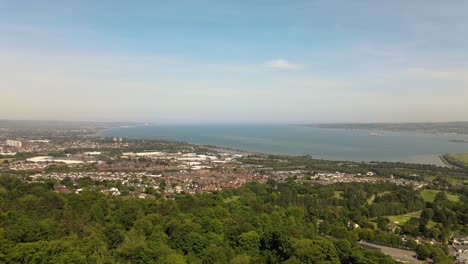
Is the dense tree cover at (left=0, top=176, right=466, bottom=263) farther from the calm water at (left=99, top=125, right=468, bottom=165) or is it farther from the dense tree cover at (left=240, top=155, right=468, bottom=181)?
the calm water at (left=99, top=125, right=468, bottom=165)

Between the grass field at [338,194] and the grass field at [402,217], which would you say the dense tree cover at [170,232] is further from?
the grass field at [338,194]

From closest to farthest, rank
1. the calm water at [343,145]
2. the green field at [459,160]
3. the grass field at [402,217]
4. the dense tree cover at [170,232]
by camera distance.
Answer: the dense tree cover at [170,232]
the grass field at [402,217]
the green field at [459,160]
the calm water at [343,145]

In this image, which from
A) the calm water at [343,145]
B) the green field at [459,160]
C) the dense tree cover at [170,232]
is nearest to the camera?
the dense tree cover at [170,232]

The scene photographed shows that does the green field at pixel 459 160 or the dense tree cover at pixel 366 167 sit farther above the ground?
the green field at pixel 459 160

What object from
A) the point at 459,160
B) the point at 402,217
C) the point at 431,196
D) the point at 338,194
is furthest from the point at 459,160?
the point at 402,217

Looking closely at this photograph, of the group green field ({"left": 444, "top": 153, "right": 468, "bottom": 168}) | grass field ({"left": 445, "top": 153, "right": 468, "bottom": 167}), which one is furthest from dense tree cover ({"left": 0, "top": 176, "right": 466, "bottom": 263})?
grass field ({"left": 445, "top": 153, "right": 468, "bottom": 167})

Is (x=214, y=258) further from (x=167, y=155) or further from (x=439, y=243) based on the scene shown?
(x=167, y=155)

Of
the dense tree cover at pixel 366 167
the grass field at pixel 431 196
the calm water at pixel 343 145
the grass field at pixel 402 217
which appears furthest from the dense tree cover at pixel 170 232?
the calm water at pixel 343 145

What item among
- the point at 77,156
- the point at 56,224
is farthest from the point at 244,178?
the point at 77,156
